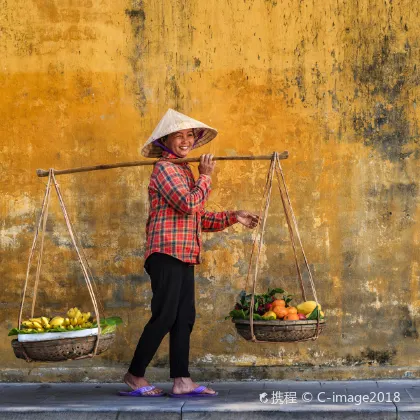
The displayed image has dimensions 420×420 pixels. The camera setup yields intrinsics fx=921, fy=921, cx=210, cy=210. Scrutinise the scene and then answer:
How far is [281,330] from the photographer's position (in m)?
5.65

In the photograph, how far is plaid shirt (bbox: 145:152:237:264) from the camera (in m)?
5.78

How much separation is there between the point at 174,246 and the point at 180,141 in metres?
0.70

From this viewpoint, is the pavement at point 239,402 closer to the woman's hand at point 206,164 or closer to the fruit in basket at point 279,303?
the fruit in basket at point 279,303

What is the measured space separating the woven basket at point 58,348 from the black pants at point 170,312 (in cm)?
37

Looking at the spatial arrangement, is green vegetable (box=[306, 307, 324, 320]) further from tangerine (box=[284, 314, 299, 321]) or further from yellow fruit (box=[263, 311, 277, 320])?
yellow fruit (box=[263, 311, 277, 320])

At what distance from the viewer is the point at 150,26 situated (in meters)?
→ 6.94

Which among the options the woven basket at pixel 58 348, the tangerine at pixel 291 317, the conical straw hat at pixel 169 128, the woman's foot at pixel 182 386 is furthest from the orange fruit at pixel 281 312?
the conical straw hat at pixel 169 128

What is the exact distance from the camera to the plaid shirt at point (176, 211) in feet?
19.0

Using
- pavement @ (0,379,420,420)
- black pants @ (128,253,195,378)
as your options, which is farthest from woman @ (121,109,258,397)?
pavement @ (0,379,420,420)

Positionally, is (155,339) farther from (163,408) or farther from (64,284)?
(64,284)

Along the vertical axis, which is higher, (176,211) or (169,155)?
(169,155)

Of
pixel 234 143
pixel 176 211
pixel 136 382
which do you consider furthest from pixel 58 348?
pixel 234 143

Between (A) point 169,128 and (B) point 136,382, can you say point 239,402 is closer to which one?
(B) point 136,382

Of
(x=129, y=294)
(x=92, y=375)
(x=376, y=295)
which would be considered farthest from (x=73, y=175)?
(x=376, y=295)
